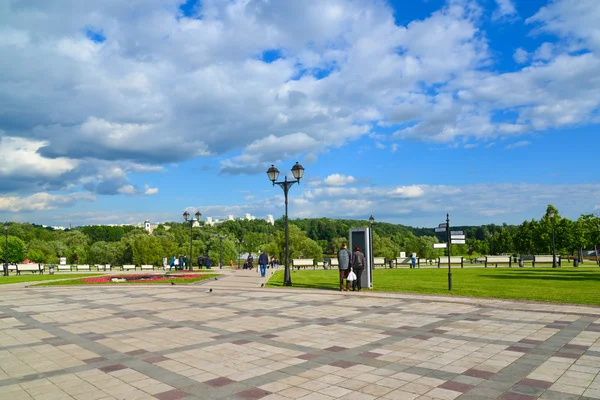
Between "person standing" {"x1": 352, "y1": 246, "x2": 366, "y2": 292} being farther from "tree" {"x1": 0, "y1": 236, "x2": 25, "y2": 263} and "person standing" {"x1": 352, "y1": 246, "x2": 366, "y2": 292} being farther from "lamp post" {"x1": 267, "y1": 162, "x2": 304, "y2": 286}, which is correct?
"tree" {"x1": 0, "y1": 236, "x2": 25, "y2": 263}

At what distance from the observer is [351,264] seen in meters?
17.1

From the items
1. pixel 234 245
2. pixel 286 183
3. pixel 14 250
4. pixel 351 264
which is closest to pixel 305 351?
pixel 351 264

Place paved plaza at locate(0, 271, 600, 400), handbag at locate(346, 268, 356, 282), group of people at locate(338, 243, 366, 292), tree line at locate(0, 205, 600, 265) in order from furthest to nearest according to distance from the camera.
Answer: tree line at locate(0, 205, 600, 265)
handbag at locate(346, 268, 356, 282)
group of people at locate(338, 243, 366, 292)
paved plaza at locate(0, 271, 600, 400)

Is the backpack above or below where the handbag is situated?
above

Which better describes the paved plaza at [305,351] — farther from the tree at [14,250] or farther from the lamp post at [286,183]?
the tree at [14,250]

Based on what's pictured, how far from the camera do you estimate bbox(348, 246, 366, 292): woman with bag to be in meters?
17.0

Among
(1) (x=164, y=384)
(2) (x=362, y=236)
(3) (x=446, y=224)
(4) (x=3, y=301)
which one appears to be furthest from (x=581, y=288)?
(4) (x=3, y=301)

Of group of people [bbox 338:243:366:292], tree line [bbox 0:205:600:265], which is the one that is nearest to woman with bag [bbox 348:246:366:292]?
group of people [bbox 338:243:366:292]

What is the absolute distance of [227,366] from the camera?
21.7 feet

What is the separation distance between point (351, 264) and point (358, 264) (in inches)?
11.1

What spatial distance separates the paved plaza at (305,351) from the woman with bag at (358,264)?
3721 mm

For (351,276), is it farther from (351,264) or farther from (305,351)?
(305,351)

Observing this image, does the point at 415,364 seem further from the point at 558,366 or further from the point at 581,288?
the point at 581,288

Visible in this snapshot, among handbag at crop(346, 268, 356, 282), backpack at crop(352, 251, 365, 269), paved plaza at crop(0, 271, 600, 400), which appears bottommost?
paved plaza at crop(0, 271, 600, 400)
